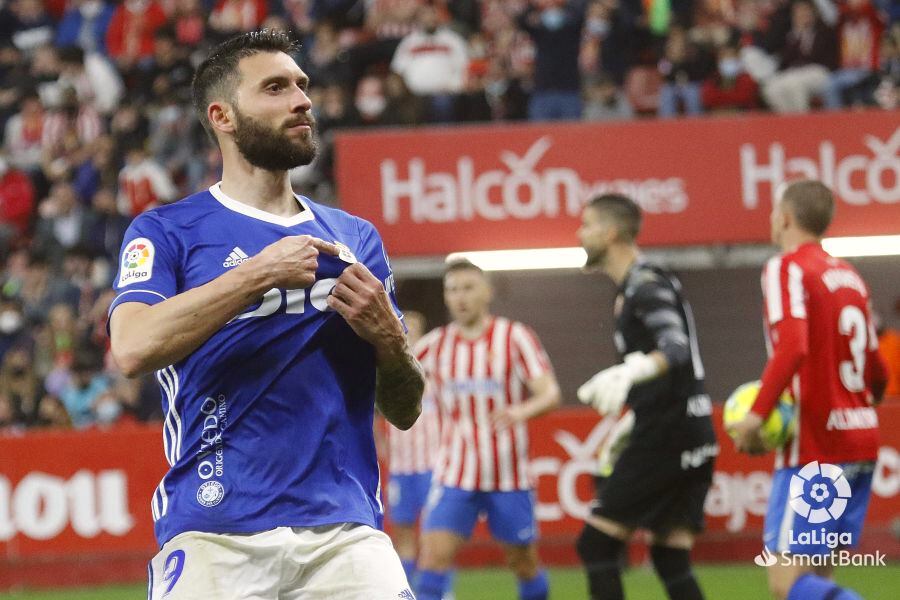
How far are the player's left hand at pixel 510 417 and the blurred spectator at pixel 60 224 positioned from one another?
8.32 metres

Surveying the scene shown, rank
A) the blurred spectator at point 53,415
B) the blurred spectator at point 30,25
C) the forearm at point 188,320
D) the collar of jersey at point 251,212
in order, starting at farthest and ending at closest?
the blurred spectator at point 30,25 → the blurred spectator at point 53,415 → the collar of jersey at point 251,212 → the forearm at point 188,320

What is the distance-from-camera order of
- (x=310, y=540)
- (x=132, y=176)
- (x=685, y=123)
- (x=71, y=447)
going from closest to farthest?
(x=310, y=540)
(x=71, y=447)
(x=685, y=123)
(x=132, y=176)

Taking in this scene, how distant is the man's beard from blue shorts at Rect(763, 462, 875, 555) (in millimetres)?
2759

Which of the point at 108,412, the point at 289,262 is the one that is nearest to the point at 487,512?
the point at 289,262

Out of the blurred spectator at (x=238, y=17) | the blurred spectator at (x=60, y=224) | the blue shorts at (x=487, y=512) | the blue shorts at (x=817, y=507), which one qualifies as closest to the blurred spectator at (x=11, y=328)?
the blurred spectator at (x=60, y=224)

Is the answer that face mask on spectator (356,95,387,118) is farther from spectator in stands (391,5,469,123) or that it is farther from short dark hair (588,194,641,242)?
short dark hair (588,194,641,242)

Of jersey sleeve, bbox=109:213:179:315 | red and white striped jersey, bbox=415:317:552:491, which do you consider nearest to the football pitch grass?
red and white striped jersey, bbox=415:317:552:491

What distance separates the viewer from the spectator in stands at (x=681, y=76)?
14555 millimetres

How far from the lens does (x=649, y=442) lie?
6902mm

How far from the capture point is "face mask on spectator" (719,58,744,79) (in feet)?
47.3

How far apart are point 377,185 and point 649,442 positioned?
6.84 metres

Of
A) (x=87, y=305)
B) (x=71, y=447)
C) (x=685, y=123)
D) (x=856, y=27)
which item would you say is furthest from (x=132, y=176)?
(x=856, y=27)

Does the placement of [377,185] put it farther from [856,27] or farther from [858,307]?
[858,307]

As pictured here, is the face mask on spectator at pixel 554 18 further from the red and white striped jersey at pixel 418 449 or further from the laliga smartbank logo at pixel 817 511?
the laliga smartbank logo at pixel 817 511
